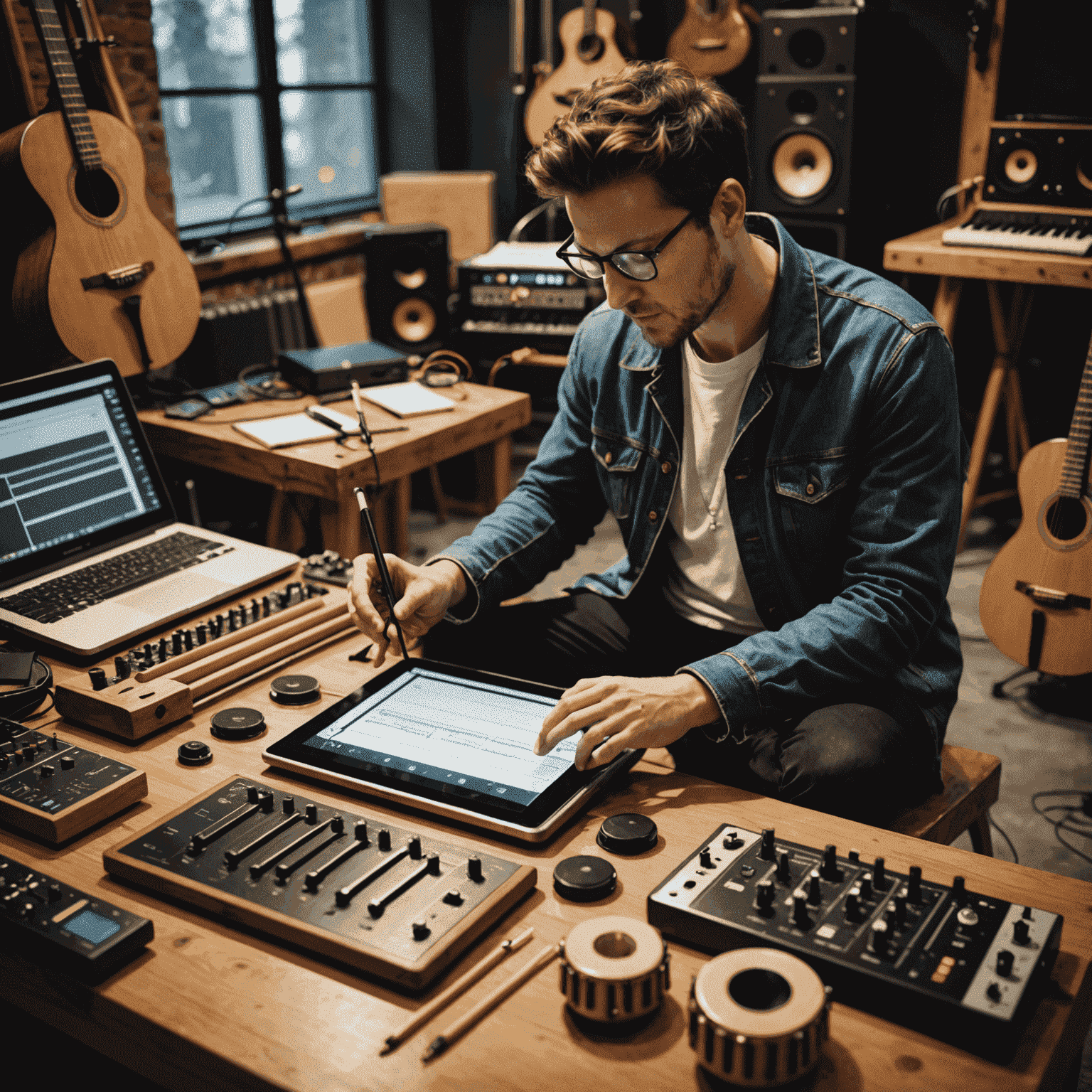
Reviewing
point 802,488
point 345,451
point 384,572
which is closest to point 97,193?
point 345,451

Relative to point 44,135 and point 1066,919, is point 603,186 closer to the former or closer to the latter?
point 1066,919

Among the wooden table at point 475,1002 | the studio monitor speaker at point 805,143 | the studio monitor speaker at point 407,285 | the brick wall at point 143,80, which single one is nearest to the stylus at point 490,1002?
the wooden table at point 475,1002

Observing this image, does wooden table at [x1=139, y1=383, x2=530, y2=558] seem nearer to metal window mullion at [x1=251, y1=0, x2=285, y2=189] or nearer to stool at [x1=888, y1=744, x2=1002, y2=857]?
stool at [x1=888, y1=744, x2=1002, y2=857]

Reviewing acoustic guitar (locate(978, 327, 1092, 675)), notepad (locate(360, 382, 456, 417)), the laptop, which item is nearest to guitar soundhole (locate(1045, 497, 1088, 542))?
acoustic guitar (locate(978, 327, 1092, 675))

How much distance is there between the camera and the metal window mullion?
4.74 meters

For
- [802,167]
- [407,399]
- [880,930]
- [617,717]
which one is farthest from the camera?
[802,167]

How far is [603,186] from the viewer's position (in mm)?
1459

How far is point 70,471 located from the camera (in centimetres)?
183

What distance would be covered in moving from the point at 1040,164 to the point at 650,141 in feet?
8.49

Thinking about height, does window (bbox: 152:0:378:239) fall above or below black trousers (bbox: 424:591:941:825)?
above

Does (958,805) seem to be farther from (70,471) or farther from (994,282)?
(994,282)

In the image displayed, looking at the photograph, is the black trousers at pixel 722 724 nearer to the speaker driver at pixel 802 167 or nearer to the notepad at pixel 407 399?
the notepad at pixel 407 399

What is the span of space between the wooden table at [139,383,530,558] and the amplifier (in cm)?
79

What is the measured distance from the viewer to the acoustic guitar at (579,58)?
4488 millimetres
